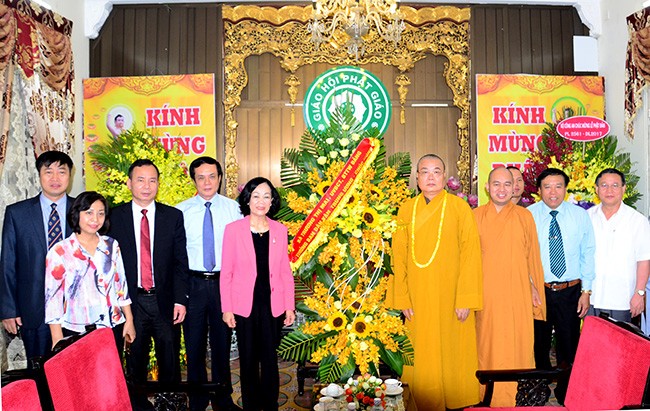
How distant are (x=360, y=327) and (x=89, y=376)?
1243 mm

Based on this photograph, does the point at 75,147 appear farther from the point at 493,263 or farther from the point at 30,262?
the point at 493,263

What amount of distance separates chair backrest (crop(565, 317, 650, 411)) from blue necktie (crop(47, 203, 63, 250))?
8.71ft

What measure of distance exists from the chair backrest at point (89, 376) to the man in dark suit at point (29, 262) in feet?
3.69

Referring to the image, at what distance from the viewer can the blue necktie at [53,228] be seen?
2.84m

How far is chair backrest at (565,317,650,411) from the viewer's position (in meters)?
1.71

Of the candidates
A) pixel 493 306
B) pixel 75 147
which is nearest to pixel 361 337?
pixel 493 306

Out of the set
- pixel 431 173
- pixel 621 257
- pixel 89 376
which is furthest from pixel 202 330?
pixel 621 257

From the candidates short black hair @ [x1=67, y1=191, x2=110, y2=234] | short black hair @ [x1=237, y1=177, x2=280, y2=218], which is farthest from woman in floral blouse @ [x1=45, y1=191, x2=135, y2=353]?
short black hair @ [x1=237, y1=177, x2=280, y2=218]

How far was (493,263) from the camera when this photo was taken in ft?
10.5

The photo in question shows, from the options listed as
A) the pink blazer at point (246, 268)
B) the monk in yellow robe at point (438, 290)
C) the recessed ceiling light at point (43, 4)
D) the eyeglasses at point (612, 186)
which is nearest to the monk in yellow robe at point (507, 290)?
the monk in yellow robe at point (438, 290)

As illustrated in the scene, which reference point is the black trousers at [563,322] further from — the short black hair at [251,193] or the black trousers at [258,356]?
the short black hair at [251,193]

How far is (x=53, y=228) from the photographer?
286cm

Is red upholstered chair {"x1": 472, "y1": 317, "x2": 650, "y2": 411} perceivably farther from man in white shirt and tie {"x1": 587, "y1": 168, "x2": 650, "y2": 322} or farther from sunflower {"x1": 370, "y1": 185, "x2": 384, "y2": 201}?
man in white shirt and tie {"x1": 587, "y1": 168, "x2": 650, "y2": 322}

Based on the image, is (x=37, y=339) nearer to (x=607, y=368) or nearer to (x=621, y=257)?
(x=607, y=368)
